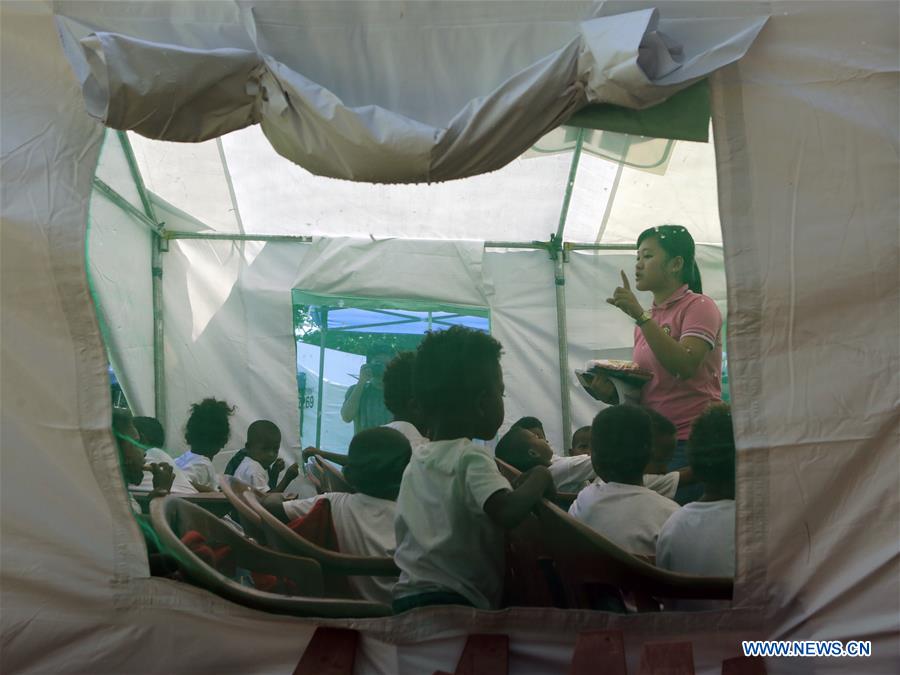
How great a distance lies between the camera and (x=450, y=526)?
5.67 ft

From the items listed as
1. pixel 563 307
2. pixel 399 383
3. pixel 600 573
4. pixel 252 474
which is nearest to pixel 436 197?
pixel 563 307

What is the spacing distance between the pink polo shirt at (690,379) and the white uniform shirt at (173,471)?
1.05 meters

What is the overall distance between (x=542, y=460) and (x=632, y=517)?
0.75 feet

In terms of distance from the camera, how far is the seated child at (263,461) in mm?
1945

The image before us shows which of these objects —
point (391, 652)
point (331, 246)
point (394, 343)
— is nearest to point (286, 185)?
point (331, 246)

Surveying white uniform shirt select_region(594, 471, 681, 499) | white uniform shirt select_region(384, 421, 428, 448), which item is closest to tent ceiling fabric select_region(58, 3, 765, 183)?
white uniform shirt select_region(384, 421, 428, 448)

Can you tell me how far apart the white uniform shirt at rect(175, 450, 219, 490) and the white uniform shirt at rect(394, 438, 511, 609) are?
1.55 ft

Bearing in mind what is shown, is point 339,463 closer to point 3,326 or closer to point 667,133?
point 3,326

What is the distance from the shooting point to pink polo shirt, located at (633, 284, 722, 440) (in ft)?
5.74

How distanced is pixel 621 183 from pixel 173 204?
1103 millimetres

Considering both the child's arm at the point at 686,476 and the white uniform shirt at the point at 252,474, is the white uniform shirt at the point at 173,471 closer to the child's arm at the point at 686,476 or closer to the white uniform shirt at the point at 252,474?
the white uniform shirt at the point at 252,474

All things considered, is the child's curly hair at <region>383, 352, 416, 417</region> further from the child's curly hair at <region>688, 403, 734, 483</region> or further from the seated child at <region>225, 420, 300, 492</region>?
the child's curly hair at <region>688, 403, 734, 483</region>

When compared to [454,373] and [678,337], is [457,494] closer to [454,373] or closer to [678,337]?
[454,373]

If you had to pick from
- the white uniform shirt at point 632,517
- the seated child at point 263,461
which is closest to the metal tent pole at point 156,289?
the seated child at point 263,461
